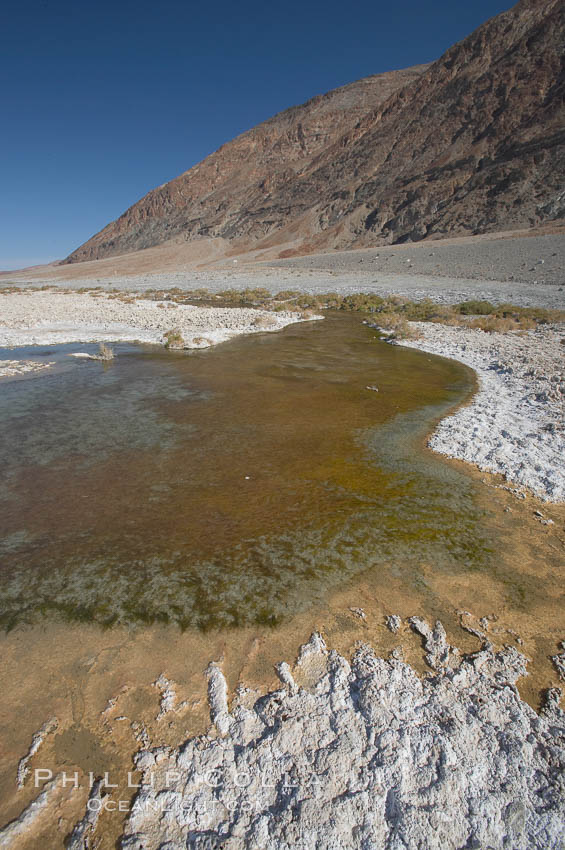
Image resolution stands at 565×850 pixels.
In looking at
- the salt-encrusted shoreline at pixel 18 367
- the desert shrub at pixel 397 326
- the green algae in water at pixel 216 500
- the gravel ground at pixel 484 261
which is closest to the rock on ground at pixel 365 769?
the green algae in water at pixel 216 500

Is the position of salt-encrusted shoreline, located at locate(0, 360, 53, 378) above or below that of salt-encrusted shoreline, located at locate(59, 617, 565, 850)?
above

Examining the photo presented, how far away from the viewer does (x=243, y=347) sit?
13852 mm

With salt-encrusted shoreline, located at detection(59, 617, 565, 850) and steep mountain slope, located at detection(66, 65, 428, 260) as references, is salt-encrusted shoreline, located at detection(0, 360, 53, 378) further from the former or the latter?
steep mountain slope, located at detection(66, 65, 428, 260)

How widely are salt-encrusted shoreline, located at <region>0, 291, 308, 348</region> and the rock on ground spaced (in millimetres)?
11997

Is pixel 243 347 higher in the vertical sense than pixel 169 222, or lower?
lower

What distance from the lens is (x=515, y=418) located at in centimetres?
720

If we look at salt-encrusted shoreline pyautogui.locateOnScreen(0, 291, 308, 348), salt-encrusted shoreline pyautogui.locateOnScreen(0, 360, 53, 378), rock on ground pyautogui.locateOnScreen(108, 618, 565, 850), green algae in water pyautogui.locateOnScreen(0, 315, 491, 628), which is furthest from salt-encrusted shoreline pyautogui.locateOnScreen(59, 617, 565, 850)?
salt-encrusted shoreline pyautogui.locateOnScreen(0, 291, 308, 348)

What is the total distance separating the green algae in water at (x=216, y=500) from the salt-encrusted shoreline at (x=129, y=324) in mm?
6192

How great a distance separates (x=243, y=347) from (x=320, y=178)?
8882cm

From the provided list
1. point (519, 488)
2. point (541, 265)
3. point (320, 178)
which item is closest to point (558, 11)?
point (320, 178)

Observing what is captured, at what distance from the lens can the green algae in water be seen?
3.67m

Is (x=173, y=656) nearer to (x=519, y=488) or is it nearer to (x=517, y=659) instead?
(x=517, y=659)

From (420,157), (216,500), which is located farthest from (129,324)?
(420,157)

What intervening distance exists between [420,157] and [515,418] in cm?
7857
